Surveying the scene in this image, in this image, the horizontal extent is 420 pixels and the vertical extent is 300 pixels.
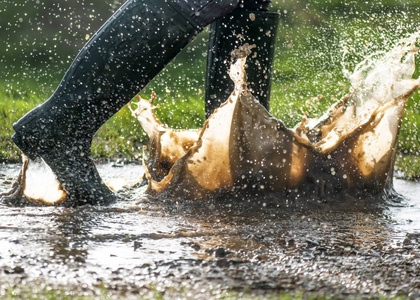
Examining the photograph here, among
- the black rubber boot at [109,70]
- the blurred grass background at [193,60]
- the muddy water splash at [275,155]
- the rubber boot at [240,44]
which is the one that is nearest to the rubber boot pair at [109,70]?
the black rubber boot at [109,70]

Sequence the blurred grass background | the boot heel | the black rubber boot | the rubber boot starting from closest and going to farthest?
the black rubber boot, the boot heel, the rubber boot, the blurred grass background

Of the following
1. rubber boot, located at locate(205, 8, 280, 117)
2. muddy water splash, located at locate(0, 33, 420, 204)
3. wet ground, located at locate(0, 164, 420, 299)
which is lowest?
wet ground, located at locate(0, 164, 420, 299)

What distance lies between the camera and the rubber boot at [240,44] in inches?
113

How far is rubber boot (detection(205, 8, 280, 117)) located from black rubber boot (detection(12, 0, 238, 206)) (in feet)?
1.42

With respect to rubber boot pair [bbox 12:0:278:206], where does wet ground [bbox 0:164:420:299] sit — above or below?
below

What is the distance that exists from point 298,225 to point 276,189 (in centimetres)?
41

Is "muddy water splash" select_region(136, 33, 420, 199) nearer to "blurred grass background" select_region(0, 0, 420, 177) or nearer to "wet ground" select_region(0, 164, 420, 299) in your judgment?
"wet ground" select_region(0, 164, 420, 299)

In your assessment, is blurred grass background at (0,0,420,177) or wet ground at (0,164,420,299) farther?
blurred grass background at (0,0,420,177)

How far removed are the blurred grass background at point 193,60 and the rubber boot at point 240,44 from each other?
1.27 metres

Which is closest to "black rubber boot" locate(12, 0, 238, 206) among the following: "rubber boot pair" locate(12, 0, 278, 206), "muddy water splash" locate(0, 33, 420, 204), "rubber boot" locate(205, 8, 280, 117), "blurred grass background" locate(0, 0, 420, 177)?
"rubber boot pair" locate(12, 0, 278, 206)

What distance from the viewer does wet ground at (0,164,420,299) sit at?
5.21 feet

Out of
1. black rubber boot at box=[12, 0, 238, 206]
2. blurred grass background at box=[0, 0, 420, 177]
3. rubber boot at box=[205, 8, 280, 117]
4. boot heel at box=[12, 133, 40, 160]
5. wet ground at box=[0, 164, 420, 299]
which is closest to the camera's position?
wet ground at box=[0, 164, 420, 299]

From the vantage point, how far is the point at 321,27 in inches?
387

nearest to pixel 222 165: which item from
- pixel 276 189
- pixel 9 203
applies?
pixel 276 189
